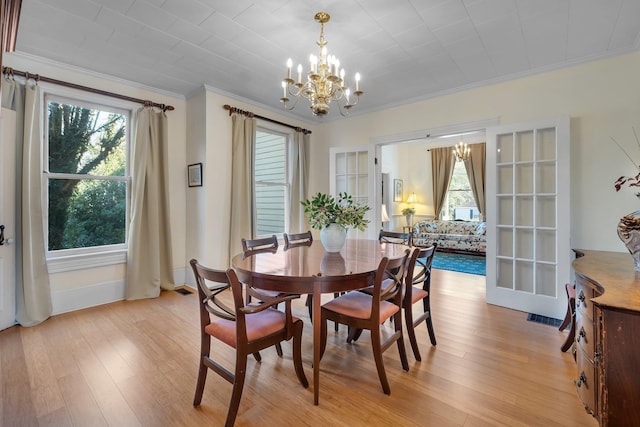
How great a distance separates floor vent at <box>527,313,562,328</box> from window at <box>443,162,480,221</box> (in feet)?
16.3

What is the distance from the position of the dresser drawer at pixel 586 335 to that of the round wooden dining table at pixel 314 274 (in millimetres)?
1075

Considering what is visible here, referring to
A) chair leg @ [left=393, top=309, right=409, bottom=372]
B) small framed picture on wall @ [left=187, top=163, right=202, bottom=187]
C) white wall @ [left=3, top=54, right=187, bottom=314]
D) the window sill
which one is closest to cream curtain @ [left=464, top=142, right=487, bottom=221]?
chair leg @ [left=393, top=309, right=409, bottom=372]

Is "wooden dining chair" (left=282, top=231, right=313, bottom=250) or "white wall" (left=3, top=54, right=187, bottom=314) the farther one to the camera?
"wooden dining chair" (left=282, top=231, right=313, bottom=250)

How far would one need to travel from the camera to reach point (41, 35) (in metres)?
2.53

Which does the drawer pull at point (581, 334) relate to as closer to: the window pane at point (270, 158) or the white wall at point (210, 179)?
the white wall at point (210, 179)

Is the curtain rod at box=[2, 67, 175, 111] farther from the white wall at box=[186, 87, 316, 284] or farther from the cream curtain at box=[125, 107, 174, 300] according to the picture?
the white wall at box=[186, 87, 316, 284]

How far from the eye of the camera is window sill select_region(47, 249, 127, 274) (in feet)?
9.98

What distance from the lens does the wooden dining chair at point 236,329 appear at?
1530 millimetres

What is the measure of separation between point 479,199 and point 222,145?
639 cm

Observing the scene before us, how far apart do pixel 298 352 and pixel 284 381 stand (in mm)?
277

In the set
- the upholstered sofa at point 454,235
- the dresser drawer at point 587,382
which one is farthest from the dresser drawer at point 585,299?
the upholstered sofa at point 454,235

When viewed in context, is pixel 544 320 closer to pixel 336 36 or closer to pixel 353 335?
pixel 353 335

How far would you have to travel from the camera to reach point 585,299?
1.59m

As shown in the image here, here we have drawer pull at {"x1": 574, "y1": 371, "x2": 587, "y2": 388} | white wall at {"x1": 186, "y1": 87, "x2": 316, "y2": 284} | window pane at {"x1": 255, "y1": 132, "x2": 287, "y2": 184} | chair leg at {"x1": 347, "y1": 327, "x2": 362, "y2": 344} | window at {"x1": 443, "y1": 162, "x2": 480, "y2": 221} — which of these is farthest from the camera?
window at {"x1": 443, "y1": 162, "x2": 480, "y2": 221}
